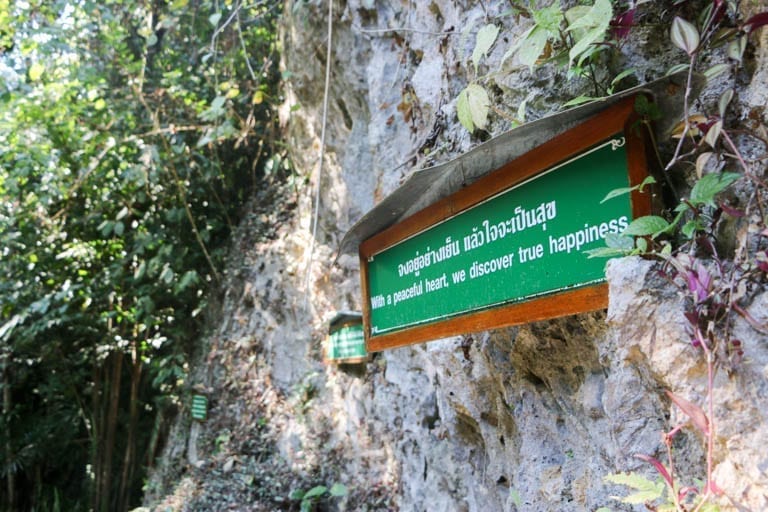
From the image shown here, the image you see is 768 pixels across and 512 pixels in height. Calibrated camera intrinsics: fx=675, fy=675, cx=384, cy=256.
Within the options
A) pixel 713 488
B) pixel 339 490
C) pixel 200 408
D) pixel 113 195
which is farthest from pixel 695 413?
pixel 113 195

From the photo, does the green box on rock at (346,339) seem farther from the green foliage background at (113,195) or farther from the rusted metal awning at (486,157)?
the green foliage background at (113,195)

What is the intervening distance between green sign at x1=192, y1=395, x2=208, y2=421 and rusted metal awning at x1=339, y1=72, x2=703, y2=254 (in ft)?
14.0

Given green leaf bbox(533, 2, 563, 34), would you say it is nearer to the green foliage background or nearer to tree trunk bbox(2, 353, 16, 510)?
the green foliage background

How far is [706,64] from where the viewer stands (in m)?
1.59

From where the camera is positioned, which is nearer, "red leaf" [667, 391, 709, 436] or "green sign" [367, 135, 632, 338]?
"red leaf" [667, 391, 709, 436]

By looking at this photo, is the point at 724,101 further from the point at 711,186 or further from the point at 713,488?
the point at 713,488

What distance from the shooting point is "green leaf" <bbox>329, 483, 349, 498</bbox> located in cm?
468

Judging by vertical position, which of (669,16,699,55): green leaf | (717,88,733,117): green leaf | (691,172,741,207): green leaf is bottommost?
(691,172,741,207): green leaf

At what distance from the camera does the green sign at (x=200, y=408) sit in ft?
21.2

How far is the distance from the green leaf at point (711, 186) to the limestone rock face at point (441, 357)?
0.57ft

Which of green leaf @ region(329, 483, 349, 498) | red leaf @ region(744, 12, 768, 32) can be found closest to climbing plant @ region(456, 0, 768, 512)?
red leaf @ region(744, 12, 768, 32)

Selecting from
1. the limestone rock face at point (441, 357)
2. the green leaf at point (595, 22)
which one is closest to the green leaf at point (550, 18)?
the green leaf at point (595, 22)

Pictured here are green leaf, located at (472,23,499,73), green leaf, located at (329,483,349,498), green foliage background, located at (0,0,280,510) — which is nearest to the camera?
green leaf, located at (472,23,499,73)

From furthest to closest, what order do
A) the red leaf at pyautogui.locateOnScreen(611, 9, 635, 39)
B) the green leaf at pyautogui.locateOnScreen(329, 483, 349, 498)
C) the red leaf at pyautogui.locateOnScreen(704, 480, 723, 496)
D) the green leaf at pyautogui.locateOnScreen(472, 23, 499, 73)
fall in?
the green leaf at pyautogui.locateOnScreen(329, 483, 349, 498)
the green leaf at pyautogui.locateOnScreen(472, 23, 499, 73)
the red leaf at pyautogui.locateOnScreen(611, 9, 635, 39)
the red leaf at pyautogui.locateOnScreen(704, 480, 723, 496)
